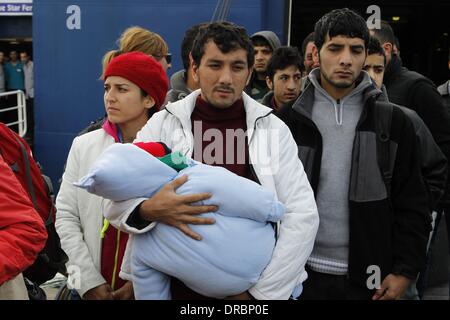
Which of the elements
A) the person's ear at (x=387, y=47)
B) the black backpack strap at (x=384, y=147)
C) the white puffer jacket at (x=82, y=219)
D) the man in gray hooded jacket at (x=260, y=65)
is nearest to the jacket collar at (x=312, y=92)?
the black backpack strap at (x=384, y=147)

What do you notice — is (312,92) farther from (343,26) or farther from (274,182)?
(274,182)

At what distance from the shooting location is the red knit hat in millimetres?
2594

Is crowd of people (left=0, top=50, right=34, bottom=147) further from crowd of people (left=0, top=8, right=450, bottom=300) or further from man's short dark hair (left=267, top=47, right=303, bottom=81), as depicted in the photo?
crowd of people (left=0, top=8, right=450, bottom=300)

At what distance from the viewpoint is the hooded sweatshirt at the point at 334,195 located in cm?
248

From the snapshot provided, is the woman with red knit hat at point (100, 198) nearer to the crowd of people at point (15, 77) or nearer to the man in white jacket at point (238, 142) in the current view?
the man in white jacket at point (238, 142)

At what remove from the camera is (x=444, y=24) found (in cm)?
862

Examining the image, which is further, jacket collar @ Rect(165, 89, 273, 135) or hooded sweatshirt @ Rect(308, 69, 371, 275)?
hooded sweatshirt @ Rect(308, 69, 371, 275)

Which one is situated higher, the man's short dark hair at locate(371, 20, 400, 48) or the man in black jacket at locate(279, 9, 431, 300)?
the man's short dark hair at locate(371, 20, 400, 48)

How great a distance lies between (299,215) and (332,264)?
1.92 feet

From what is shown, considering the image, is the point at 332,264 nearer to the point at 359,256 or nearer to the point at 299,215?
the point at 359,256

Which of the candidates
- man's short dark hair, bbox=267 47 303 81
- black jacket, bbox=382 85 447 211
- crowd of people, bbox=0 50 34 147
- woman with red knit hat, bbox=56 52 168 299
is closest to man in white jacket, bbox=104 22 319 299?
woman with red knit hat, bbox=56 52 168 299

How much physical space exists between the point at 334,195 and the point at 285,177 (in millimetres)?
521

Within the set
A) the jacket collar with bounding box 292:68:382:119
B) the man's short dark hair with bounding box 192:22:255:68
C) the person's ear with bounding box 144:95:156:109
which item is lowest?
the person's ear with bounding box 144:95:156:109

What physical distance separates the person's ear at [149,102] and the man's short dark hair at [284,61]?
4.43 feet
